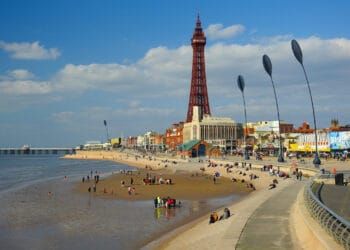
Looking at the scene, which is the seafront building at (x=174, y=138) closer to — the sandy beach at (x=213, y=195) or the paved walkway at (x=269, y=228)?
the sandy beach at (x=213, y=195)

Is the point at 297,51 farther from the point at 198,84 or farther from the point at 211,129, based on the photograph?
the point at 198,84

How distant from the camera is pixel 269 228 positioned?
531 inches

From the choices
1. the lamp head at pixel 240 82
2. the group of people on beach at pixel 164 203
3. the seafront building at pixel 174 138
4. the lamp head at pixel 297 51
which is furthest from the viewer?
the seafront building at pixel 174 138

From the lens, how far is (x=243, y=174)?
44406 mm

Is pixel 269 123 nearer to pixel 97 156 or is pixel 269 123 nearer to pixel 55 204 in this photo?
pixel 97 156

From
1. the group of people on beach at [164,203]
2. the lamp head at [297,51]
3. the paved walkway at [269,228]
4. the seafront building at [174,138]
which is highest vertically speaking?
the lamp head at [297,51]

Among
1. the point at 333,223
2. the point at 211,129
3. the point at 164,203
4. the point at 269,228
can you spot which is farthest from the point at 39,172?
the point at 333,223

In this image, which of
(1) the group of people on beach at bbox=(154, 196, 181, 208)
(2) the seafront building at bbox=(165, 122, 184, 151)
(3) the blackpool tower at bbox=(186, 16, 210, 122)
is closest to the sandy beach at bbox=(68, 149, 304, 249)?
(1) the group of people on beach at bbox=(154, 196, 181, 208)

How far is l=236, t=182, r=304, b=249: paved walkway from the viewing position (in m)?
11.4

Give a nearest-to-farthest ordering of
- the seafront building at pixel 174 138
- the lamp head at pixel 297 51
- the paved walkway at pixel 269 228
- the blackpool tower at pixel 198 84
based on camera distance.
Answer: the paved walkway at pixel 269 228, the lamp head at pixel 297 51, the blackpool tower at pixel 198 84, the seafront building at pixel 174 138

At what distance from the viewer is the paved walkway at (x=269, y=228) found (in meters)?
11.4

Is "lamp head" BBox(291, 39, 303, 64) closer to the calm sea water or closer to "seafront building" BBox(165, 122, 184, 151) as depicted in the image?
the calm sea water

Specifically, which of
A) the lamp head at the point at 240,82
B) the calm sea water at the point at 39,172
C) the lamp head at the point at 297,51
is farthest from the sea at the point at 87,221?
the lamp head at the point at 240,82

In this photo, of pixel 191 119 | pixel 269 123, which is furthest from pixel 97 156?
pixel 269 123
